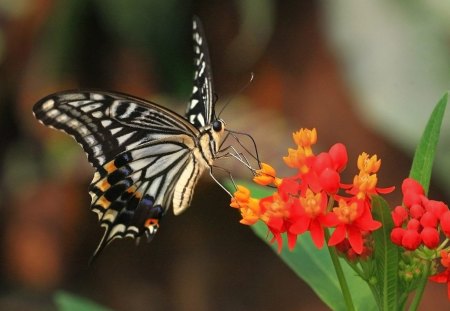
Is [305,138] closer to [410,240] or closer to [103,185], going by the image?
[410,240]

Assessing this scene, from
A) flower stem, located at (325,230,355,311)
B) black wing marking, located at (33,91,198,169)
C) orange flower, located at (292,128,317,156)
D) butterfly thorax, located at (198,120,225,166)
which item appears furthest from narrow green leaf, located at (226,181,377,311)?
black wing marking, located at (33,91,198,169)

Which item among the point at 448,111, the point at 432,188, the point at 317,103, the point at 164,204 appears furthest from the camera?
the point at 317,103

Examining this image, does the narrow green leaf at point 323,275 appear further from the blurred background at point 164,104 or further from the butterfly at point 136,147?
the blurred background at point 164,104

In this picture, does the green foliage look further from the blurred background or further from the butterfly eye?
the blurred background

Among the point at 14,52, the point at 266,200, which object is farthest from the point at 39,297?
the point at 266,200

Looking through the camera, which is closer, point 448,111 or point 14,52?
point 448,111

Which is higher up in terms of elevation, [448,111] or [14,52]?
[14,52]

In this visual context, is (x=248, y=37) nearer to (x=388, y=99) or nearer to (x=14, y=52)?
(x=388, y=99)
